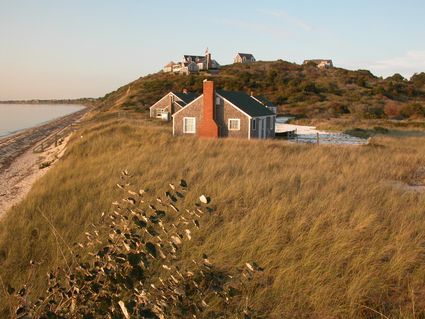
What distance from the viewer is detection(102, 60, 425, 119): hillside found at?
210 ft

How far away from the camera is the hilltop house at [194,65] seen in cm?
11662

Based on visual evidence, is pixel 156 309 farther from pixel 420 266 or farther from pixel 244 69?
pixel 244 69

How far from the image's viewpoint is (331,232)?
5.99 meters

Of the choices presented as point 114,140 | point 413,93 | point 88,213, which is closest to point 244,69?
point 413,93

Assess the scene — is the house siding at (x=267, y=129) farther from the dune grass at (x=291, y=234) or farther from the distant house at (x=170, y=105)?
the distant house at (x=170, y=105)

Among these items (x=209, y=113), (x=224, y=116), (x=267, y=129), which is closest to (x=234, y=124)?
(x=224, y=116)

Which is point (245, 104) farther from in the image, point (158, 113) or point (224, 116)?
point (158, 113)

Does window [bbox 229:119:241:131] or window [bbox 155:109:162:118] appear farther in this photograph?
window [bbox 155:109:162:118]

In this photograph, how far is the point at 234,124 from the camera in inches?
1161

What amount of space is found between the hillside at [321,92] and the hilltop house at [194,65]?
39.5 ft

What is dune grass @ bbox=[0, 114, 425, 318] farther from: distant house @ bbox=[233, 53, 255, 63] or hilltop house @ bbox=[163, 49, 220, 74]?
distant house @ bbox=[233, 53, 255, 63]

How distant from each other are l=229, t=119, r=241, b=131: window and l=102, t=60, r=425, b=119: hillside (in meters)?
33.5

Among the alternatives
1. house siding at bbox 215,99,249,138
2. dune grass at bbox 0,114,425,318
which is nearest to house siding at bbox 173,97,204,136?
house siding at bbox 215,99,249,138

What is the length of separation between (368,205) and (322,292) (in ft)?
10.7
